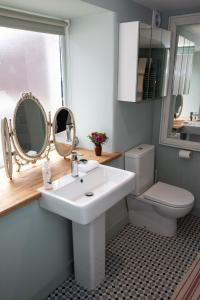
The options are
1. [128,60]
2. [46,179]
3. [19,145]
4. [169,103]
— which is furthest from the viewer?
[169,103]

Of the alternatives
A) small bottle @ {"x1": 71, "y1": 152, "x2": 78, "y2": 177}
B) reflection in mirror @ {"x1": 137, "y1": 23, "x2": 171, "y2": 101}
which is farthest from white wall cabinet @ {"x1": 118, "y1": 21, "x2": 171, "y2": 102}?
small bottle @ {"x1": 71, "y1": 152, "x2": 78, "y2": 177}

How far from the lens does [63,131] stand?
7.35 ft

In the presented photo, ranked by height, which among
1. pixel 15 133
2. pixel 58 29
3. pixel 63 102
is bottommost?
pixel 15 133

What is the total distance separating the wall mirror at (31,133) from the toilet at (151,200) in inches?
26.7

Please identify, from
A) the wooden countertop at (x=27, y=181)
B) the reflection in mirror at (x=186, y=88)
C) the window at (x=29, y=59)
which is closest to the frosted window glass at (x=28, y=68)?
the window at (x=29, y=59)

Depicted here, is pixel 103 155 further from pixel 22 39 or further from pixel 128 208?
pixel 22 39

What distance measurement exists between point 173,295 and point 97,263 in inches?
24.3

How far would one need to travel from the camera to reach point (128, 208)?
2.71 m

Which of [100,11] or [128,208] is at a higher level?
[100,11]

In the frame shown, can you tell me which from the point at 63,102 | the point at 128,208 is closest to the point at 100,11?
the point at 63,102

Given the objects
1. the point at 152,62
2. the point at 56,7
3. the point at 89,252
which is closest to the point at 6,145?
the point at 89,252

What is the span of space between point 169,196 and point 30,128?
1.45m

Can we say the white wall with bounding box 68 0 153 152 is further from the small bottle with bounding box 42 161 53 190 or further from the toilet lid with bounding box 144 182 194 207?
the small bottle with bounding box 42 161 53 190

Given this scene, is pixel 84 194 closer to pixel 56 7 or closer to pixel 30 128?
pixel 30 128
